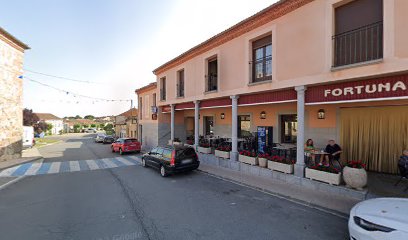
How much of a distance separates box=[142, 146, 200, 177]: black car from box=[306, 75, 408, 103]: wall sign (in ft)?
17.8

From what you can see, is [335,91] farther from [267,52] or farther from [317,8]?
[267,52]

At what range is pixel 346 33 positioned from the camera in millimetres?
6203

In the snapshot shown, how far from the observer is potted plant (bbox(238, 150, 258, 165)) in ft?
29.1

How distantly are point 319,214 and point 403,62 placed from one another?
442 centimetres

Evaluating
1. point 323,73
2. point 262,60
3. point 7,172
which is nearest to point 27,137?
point 7,172

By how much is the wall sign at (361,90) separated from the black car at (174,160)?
5428 millimetres

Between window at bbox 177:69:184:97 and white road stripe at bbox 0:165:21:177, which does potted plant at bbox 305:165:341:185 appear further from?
white road stripe at bbox 0:165:21:177

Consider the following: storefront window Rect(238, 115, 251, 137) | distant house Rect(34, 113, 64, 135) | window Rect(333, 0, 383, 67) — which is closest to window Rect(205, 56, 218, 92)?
storefront window Rect(238, 115, 251, 137)

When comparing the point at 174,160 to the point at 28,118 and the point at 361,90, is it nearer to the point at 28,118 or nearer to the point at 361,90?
the point at 361,90

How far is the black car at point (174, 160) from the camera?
8.65 m

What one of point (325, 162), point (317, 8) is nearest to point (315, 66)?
point (317, 8)

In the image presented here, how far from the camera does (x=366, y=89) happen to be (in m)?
5.80

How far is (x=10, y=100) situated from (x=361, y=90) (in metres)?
19.6

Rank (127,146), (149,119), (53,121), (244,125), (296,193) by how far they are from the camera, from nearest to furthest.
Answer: (296,193), (244,125), (127,146), (149,119), (53,121)
